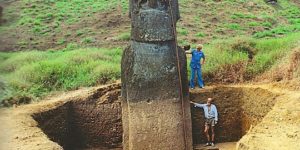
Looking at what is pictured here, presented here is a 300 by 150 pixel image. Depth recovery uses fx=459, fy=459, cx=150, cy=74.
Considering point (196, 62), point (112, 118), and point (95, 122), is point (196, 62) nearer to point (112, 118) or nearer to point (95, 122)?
point (112, 118)

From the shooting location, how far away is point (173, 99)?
9.12 meters

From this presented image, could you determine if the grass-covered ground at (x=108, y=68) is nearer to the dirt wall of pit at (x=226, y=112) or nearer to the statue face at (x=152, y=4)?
the dirt wall of pit at (x=226, y=112)

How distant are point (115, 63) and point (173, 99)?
461 cm

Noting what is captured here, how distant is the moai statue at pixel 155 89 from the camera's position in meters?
A: 8.77

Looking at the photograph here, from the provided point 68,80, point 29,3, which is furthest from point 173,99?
point 29,3

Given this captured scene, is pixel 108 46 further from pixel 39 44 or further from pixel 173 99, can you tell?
pixel 173 99

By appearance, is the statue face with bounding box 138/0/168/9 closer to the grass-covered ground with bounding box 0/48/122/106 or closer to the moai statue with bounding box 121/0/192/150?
the moai statue with bounding box 121/0/192/150

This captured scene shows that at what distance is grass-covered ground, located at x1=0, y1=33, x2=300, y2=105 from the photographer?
38.7ft

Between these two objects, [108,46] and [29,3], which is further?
[29,3]

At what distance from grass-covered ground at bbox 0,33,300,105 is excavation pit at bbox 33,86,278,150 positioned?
2.96 feet

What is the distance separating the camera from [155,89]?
9.00 meters

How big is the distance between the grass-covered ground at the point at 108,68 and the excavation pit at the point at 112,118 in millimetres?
903

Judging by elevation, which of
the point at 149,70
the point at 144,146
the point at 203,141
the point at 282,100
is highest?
the point at 149,70

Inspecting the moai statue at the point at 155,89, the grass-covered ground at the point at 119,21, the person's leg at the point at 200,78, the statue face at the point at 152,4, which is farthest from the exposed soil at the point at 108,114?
the grass-covered ground at the point at 119,21
